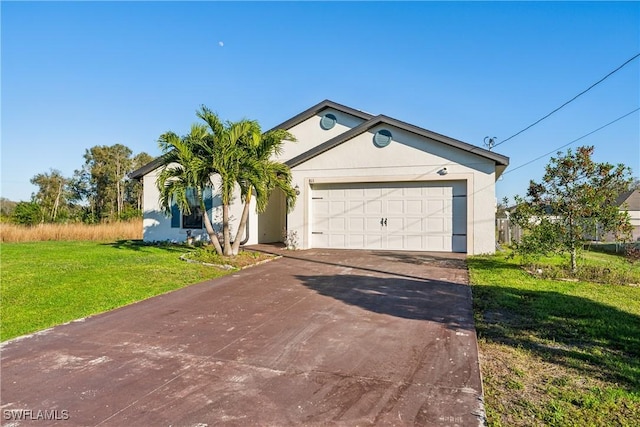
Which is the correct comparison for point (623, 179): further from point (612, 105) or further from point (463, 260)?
point (612, 105)

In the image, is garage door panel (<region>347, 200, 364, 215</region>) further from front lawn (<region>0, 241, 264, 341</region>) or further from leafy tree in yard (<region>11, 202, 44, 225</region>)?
leafy tree in yard (<region>11, 202, 44, 225</region>)

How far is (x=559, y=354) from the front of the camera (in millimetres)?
3846

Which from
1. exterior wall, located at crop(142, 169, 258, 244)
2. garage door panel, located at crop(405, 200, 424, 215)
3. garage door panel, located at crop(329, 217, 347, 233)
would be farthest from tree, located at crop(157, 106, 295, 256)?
garage door panel, located at crop(405, 200, 424, 215)

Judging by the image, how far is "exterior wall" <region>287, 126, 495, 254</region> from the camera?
38.6 feet

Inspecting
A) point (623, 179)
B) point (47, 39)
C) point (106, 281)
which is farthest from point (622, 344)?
point (47, 39)

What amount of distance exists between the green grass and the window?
4.69m

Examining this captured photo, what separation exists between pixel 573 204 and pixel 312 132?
420 inches


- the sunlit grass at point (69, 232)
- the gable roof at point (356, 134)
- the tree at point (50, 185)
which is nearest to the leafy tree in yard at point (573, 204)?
the gable roof at point (356, 134)

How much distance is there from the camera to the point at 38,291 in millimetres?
6605

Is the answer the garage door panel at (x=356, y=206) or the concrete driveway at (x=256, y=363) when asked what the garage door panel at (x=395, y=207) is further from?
the concrete driveway at (x=256, y=363)

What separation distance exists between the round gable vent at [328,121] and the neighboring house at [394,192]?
10.9ft

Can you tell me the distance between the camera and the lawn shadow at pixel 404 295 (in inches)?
211

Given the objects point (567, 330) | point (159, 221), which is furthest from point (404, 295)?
point (159, 221)

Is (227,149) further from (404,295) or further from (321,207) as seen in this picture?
(404,295)
